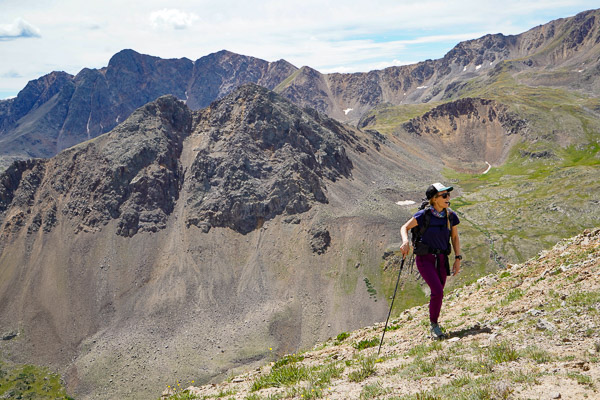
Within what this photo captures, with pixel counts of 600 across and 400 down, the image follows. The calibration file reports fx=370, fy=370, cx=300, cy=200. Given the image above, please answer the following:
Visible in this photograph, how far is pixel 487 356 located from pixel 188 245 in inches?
4040

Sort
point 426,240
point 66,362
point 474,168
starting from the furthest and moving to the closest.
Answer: point 474,168
point 66,362
point 426,240

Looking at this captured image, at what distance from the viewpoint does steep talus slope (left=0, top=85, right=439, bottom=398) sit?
81812mm

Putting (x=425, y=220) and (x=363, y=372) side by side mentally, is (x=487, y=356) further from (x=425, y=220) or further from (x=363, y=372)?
(x=425, y=220)

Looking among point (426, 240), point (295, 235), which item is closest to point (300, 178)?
point (295, 235)

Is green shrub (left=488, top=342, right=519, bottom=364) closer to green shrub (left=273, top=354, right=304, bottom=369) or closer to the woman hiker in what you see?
the woman hiker

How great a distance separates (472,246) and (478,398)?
97.5 meters

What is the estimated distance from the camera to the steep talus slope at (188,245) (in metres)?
81.8

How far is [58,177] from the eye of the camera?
120 metres

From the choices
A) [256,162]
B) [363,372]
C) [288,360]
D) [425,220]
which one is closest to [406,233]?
[425,220]

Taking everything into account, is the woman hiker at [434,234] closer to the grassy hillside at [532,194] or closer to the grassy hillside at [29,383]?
the grassy hillside at [532,194]

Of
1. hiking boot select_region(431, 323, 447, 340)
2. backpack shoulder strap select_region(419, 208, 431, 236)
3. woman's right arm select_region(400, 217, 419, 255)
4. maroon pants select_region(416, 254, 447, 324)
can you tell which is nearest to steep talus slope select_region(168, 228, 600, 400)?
hiking boot select_region(431, 323, 447, 340)

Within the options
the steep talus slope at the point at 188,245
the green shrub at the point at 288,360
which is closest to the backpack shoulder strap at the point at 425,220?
the green shrub at the point at 288,360

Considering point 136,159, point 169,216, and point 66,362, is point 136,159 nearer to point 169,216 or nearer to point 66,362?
point 169,216

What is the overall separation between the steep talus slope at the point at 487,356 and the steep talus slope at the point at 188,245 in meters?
67.4
